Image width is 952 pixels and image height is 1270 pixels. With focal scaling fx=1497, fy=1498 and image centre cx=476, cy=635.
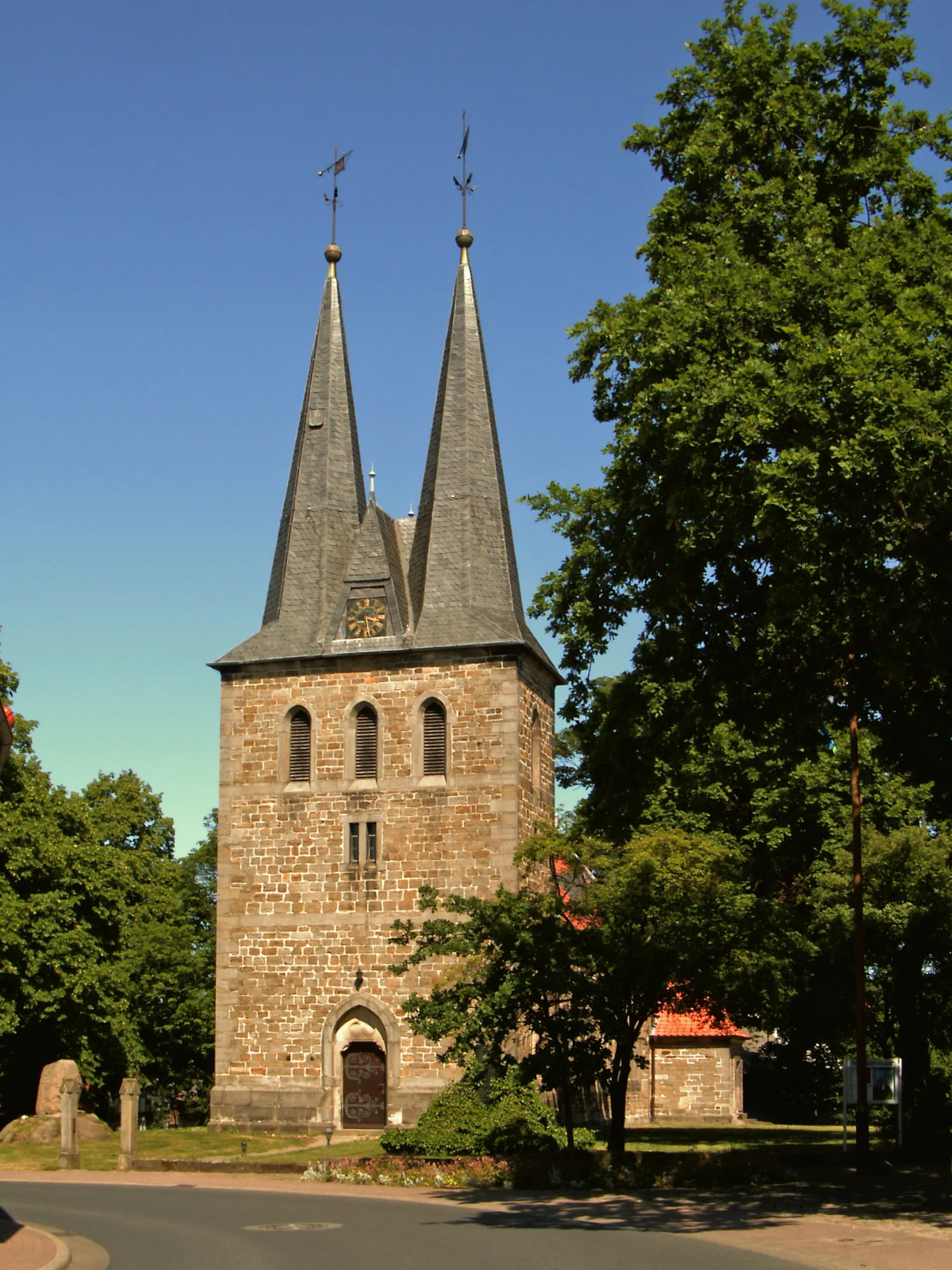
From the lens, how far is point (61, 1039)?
3478 centimetres

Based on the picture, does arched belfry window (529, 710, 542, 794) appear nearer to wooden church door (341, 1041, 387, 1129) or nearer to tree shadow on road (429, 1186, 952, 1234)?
wooden church door (341, 1041, 387, 1129)

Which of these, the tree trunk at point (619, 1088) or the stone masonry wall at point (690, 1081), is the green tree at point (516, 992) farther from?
the stone masonry wall at point (690, 1081)

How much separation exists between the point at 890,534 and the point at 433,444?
20773 mm

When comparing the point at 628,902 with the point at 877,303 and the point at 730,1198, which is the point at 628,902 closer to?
the point at 730,1198

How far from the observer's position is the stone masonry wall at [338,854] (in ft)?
98.0

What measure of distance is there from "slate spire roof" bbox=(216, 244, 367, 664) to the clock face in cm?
55

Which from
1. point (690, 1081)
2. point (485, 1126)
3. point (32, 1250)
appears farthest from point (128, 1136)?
point (690, 1081)

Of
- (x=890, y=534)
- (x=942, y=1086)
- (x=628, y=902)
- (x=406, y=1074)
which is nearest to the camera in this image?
(x=890, y=534)

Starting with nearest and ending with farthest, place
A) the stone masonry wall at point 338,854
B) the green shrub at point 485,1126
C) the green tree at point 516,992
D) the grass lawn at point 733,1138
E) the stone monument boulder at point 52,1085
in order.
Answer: the green tree at point 516,992, the green shrub at point 485,1126, the grass lawn at point 733,1138, the stone monument boulder at point 52,1085, the stone masonry wall at point 338,854

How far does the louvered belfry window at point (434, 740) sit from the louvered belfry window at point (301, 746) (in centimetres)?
253

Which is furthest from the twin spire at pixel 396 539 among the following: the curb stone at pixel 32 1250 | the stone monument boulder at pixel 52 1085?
the curb stone at pixel 32 1250

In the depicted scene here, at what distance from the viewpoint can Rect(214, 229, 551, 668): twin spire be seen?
104 ft

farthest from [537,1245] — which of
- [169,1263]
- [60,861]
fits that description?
[60,861]

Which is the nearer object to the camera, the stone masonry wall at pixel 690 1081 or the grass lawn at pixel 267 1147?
the grass lawn at pixel 267 1147
